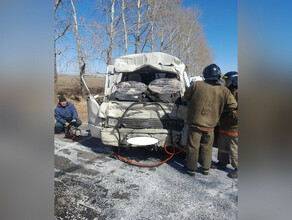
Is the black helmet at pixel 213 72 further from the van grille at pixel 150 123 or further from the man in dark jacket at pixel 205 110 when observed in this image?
the van grille at pixel 150 123

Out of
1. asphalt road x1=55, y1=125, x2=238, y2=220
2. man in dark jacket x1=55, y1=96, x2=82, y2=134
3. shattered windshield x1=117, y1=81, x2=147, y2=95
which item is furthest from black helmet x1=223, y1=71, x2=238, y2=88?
man in dark jacket x1=55, y1=96, x2=82, y2=134

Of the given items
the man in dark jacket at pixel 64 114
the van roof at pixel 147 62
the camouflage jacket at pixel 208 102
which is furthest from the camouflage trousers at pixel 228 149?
the man in dark jacket at pixel 64 114

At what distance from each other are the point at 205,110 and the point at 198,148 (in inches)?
25.0

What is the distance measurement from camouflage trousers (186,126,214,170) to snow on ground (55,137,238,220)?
206 millimetres

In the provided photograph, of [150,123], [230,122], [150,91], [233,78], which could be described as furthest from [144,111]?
[233,78]

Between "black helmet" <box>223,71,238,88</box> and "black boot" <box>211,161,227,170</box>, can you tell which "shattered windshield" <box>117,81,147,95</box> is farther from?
"black boot" <box>211,161,227,170</box>

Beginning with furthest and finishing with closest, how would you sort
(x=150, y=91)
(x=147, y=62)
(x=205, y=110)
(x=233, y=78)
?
(x=147, y=62)
(x=150, y=91)
(x=233, y=78)
(x=205, y=110)

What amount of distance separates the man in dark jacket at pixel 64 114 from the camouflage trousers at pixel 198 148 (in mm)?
3546

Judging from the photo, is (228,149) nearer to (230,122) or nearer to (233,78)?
(230,122)

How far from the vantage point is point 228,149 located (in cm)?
276

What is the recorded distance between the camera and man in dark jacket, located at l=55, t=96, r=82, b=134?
479 cm
